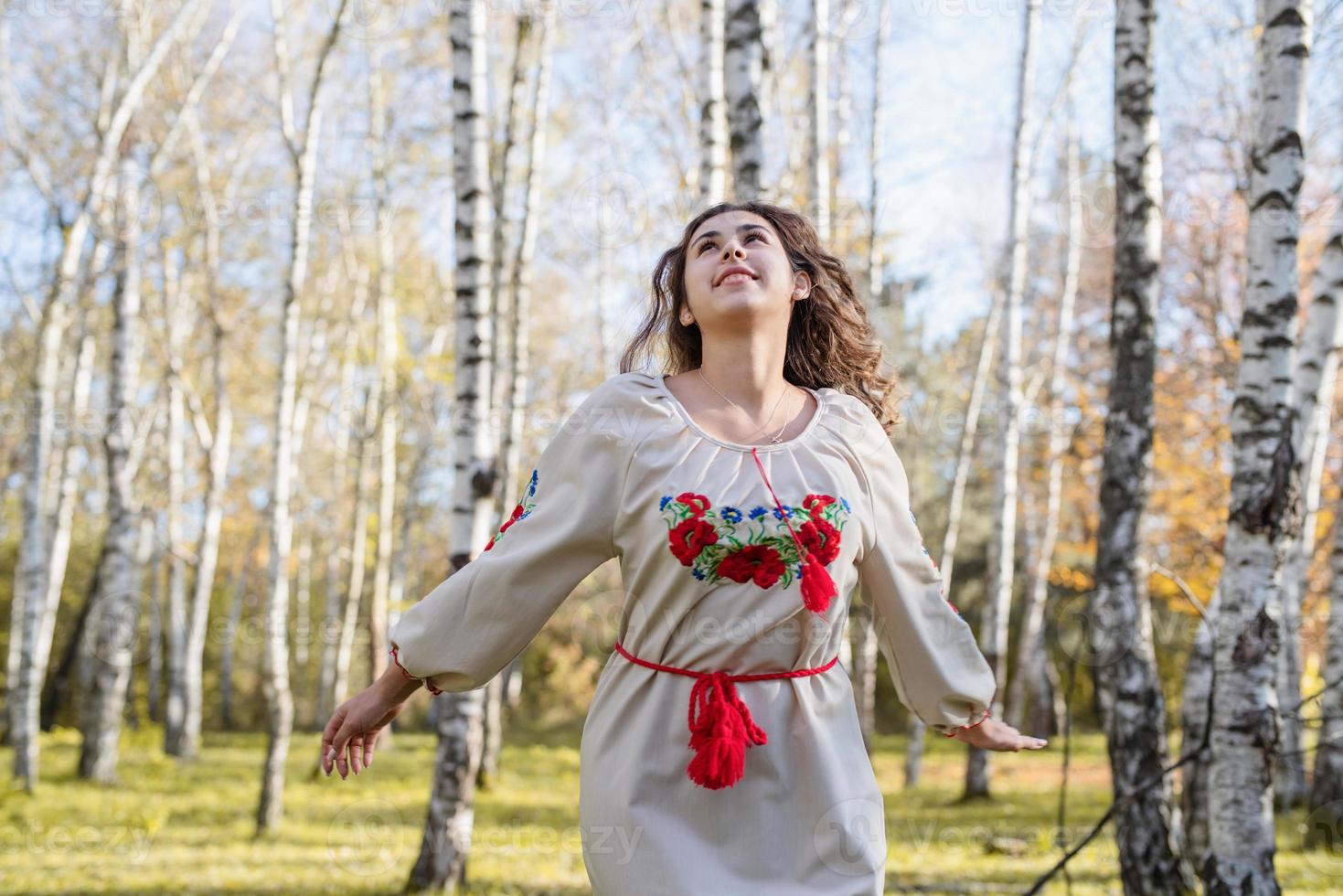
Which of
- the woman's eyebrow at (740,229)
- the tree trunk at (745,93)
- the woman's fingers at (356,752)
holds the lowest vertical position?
the woman's fingers at (356,752)

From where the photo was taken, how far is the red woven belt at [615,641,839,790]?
200 centimetres

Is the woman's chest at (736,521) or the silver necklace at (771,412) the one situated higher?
the silver necklace at (771,412)

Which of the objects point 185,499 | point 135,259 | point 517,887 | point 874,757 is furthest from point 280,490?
point 185,499

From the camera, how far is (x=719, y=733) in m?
2.03

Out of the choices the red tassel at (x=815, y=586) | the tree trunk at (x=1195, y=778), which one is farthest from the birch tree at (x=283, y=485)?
the red tassel at (x=815, y=586)

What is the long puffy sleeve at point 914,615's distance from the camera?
2340 millimetres

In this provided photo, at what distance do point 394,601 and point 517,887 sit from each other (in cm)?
965

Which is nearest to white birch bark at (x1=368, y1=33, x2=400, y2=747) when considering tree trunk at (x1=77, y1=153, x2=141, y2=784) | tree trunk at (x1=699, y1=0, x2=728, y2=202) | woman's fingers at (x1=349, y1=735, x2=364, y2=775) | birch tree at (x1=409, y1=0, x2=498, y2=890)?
tree trunk at (x1=77, y1=153, x2=141, y2=784)

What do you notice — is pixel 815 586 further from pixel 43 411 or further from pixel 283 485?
pixel 43 411

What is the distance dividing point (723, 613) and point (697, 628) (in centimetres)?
6

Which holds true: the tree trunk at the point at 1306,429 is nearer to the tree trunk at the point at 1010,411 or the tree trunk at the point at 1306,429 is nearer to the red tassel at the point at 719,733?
the red tassel at the point at 719,733

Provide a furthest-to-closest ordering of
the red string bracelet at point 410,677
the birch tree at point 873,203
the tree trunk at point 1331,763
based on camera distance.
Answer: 1. the birch tree at point 873,203
2. the tree trunk at point 1331,763
3. the red string bracelet at point 410,677

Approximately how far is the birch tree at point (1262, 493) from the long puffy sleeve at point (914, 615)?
5.69ft

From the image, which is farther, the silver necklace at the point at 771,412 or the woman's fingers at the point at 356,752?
the silver necklace at the point at 771,412
